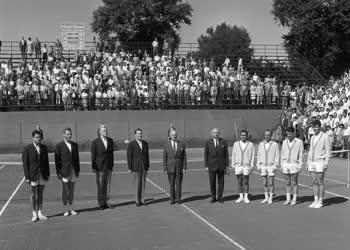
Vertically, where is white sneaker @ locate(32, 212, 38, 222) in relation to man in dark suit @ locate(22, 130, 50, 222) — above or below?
below

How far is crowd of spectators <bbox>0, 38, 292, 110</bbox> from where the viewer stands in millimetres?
35188

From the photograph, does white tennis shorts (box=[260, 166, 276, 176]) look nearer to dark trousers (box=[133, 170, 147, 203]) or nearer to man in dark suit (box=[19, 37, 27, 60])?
dark trousers (box=[133, 170, 147, 203])

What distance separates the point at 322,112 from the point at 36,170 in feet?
71.9

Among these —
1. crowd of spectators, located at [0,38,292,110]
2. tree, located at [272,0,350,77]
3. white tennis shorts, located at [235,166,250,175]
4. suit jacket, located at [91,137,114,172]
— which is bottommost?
white tennis shorts, located at [235,166,250,175]

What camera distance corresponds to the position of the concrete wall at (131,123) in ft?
116

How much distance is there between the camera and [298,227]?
11625 millimetres

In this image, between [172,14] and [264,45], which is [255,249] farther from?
[172,14]

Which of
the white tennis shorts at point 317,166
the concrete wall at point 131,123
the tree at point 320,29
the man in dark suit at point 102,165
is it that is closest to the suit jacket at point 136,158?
the man in dark suit at point 102,165

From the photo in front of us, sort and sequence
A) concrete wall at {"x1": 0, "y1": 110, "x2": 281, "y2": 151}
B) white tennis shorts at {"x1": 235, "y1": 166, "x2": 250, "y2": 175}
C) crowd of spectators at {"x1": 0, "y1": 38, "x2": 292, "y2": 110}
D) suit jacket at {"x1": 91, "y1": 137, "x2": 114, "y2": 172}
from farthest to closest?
concrete wall at {"x1": 0, "y1": 110, "x2": 281, "y2": 151} < crowd of spectators at {"x1": 0, "y1": 38, "x2": 292, "y2": 110} < white tennis shorts at {"x1": 235, "y1": 166, "x2": 250, "y2": 175} < suit jacket at {"x1": 91, "y1": 137, "x2": 114, "y2": 172}

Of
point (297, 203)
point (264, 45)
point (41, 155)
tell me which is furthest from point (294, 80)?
point (41, 155)

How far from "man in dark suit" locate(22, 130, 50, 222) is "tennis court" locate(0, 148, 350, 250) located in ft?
1.25

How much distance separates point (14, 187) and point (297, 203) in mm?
8768

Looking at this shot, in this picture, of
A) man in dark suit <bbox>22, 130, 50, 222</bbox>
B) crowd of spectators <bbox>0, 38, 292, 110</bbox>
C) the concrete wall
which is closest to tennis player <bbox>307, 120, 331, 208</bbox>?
man in dark suit <bbox>22, 130, 50, 222</bbox>

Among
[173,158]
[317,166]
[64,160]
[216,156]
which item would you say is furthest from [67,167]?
[317,166]
